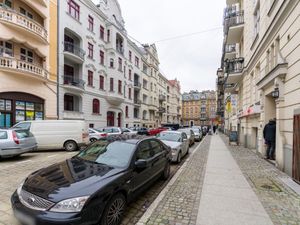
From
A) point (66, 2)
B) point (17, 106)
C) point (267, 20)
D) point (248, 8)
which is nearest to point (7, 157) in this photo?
point (17, 106)

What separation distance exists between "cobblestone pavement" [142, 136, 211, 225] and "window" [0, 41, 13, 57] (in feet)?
48.8

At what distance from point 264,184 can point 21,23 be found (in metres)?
17.3

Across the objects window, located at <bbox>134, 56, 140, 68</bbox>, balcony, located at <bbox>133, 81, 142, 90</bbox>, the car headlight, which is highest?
window, located at <bbox>134, 56, 140, 68</bbox>

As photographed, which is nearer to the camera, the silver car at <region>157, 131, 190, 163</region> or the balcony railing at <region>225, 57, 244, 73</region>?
the silver car at <region>157, 131, 190, 163</region>

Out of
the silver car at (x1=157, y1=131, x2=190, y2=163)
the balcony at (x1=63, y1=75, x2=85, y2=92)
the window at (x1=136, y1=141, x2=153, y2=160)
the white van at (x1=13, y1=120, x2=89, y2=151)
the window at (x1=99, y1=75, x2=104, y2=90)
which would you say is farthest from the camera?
the window at (x1=99, y1=75, x2=104, y2=90)

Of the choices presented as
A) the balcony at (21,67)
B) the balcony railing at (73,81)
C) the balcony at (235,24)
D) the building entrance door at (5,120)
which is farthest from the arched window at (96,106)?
the balcony at (235,24)

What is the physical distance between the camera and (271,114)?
9664 mm

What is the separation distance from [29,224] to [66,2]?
69.1 feet

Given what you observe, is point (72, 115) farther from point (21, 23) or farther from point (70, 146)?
point (21, 23)

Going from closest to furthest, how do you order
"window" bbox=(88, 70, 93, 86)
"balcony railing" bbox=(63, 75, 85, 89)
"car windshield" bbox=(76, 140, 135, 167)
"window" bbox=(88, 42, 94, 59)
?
"car windshield" bbox=(76, 140, 135, 167), "balcony railing" bbox=(63, 75, 85, 89), "window" bbox=(88, 42, 94, 59), "window" bbox=(88, 70, 93, 86)

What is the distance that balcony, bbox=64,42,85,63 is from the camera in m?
18.9

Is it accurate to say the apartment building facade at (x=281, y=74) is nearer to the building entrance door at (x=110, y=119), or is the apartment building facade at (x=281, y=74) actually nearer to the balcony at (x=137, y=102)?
the building entrance door at (x=110, y=119)

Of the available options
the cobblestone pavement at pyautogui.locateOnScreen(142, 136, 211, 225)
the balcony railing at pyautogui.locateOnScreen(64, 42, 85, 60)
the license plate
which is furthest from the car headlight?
the balcony railing at pyautogui.locateOnScreen(64, 42, 85, 60)

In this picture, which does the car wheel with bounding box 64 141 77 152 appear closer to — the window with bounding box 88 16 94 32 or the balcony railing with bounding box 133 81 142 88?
the window with bounding box 88 16 94 32
